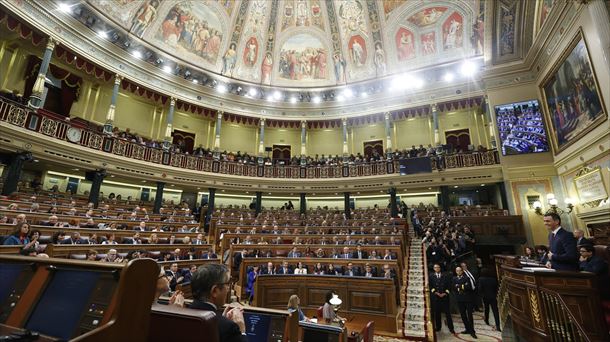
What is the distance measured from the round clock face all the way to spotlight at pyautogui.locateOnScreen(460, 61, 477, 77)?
17521 mm

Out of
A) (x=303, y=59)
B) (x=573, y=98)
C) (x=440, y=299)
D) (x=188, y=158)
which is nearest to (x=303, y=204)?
(x=188, y=158)

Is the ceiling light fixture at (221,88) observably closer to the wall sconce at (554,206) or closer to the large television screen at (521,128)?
the large television screen at (521,128)

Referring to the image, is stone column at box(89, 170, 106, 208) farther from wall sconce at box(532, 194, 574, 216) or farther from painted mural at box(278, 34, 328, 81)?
wall sconce at box(532, 194, 574, 216)

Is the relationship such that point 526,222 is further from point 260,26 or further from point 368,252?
point 260,26

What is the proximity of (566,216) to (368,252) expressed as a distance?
22.7 feet

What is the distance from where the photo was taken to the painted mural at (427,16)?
15242 millimetres

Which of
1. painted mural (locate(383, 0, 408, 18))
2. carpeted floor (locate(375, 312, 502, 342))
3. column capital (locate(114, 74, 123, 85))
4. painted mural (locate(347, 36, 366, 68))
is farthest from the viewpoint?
painted mural (locate(347, 36, 366, 68))

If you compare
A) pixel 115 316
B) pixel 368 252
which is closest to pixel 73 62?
pixel 368 252

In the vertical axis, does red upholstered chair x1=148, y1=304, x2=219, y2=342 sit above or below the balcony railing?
below

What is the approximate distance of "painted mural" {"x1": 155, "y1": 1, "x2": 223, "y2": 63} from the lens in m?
14.1

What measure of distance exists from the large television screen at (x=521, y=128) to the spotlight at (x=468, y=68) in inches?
124

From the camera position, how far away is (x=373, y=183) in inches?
588

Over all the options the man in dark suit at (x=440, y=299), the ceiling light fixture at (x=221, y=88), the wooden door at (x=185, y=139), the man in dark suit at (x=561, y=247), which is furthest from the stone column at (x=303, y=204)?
the man in dark suit at (x=561, y=247)

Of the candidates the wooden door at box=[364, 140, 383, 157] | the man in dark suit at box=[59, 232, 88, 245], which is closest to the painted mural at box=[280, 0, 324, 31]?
the wooden door at box=[364, 140, 383, 157]
